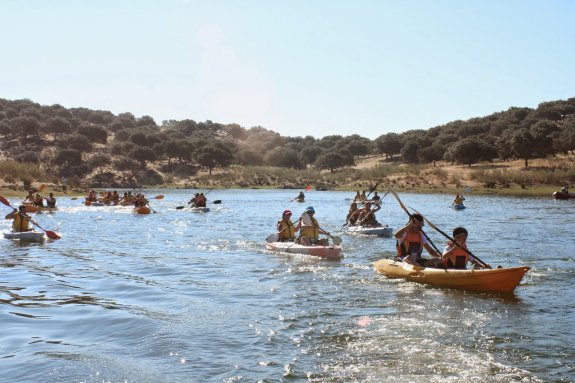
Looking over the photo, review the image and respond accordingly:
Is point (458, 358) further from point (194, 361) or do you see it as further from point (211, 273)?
point (211, 273)

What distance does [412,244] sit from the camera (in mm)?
13875

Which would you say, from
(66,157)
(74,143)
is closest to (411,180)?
(66,157)

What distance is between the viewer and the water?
24.6ft

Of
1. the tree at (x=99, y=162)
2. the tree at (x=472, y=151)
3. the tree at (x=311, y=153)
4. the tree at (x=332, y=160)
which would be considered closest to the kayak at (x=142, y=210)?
the tree at (x=472, y=151)

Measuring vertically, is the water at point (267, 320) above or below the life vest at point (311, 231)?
below

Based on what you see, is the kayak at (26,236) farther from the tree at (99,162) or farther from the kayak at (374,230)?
the tree at (99,162)

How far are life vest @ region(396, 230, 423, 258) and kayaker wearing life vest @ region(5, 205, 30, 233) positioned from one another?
1442cm

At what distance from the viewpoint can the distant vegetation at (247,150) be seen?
67.5 metres

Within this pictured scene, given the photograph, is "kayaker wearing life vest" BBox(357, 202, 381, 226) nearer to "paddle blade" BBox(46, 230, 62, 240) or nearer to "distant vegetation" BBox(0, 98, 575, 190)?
"paddle blade" BBox(46, 230, 62, 240)

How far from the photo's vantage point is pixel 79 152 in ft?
265

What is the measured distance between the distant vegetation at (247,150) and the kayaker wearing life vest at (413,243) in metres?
44.7

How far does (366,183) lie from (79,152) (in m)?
42.8

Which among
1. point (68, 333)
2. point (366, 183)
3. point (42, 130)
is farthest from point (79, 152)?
point (68, 333)

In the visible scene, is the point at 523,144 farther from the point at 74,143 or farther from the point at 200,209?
the point at 74,143
